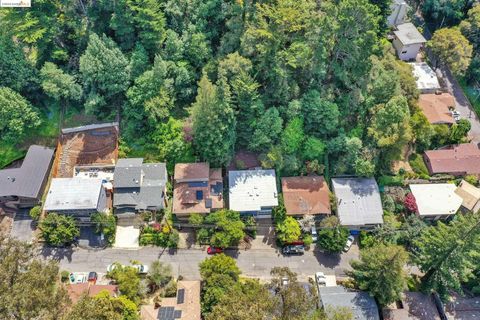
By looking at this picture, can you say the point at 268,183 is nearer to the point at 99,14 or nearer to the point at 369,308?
the point at 369,308

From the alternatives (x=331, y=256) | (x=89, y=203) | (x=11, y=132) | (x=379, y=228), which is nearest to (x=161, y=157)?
(x=89, y=203)

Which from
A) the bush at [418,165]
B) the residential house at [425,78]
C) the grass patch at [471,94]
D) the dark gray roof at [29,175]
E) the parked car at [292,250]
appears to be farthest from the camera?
the grass patch at [471,94]

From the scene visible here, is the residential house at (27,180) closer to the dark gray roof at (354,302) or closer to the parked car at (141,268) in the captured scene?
the parked car at (141,268)

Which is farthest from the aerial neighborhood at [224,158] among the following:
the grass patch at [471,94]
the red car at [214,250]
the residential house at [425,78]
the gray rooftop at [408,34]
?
the grass patch at [471,94]

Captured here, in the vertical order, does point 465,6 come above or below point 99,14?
below

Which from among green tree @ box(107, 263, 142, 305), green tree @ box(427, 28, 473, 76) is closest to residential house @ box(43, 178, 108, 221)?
green tree @ box(107, 263, 142, 305)

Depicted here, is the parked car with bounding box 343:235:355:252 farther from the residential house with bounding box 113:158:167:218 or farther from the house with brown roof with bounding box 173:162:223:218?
the residential house with bounding box 113:158:167:218
